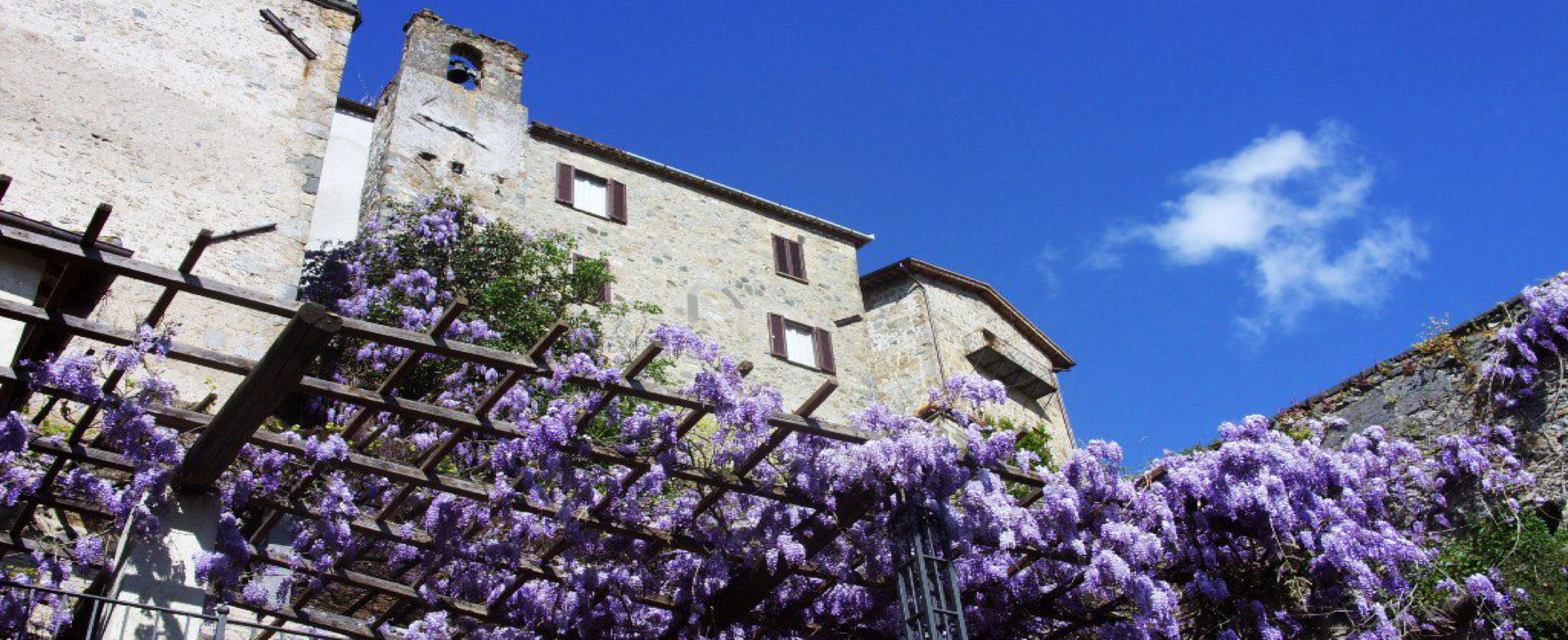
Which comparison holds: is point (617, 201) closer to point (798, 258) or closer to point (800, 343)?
point (798, 258)

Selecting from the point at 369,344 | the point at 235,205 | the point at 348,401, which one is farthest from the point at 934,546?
the point at 235,205

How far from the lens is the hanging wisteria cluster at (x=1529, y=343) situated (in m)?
8.29

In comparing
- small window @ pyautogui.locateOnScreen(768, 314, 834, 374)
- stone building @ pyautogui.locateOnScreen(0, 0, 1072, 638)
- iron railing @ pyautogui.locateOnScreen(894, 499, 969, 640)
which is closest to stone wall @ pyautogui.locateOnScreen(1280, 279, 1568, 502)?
iron railing @ pyautogui.locateOnScreen(894, 499, 969, 640)

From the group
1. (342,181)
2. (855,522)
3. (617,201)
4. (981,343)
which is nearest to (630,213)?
(617,201)

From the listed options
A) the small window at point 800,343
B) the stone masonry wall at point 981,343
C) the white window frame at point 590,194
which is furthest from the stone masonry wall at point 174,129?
the stone masonry wall at point 981,343

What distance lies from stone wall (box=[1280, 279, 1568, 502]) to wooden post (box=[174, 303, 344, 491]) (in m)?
6.78

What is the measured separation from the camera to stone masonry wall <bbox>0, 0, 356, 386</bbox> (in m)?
11.1

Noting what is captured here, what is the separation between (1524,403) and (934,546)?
4.07 m

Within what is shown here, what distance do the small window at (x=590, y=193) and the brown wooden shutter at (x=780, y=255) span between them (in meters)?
2.46

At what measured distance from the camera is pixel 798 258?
20078 millimetres

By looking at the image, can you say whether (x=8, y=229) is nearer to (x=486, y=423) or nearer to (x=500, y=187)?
(x=486, y=423)

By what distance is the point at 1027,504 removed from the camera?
765cm

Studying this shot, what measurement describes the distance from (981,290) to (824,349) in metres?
2.93

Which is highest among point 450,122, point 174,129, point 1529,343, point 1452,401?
point 450,122
